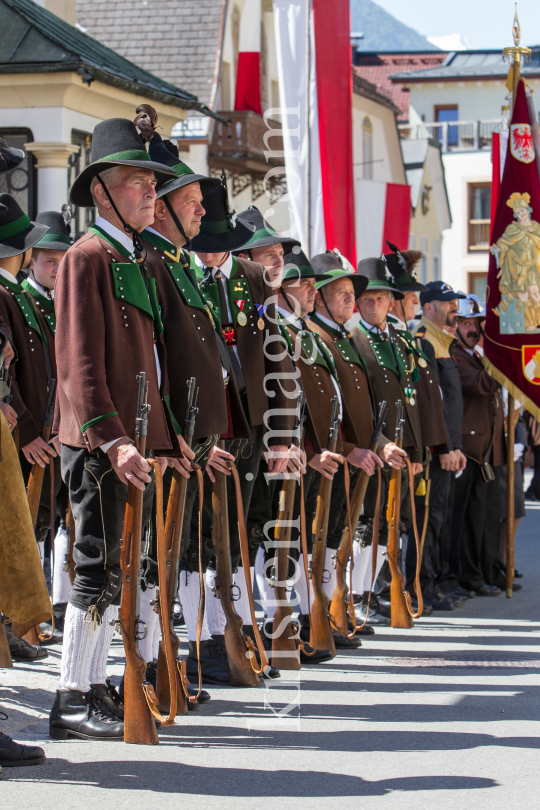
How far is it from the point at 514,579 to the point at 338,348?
3122 mm

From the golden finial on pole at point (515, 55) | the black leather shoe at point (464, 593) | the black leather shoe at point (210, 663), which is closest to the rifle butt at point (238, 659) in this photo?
the black leather shoe at point (210, 663)

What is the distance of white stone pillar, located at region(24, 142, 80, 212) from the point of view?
35.8 feet

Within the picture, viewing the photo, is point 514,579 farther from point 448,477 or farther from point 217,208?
point 217,208

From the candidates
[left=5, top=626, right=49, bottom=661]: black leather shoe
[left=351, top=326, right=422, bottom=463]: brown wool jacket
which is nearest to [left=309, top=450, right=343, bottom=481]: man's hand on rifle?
[left=351, top=326, right=422, bottom=463]: brown wool jacket

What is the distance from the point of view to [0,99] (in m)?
10.9

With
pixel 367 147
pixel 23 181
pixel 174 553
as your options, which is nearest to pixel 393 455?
pixel 174 553

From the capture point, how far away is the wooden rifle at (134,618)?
167 inches

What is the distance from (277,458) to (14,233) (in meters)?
1.80

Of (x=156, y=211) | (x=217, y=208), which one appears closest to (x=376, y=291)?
(x=217, y=208)

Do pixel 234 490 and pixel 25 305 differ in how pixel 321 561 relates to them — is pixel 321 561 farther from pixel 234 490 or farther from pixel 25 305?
pixel 25 305

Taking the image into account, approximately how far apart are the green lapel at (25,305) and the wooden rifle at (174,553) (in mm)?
1718

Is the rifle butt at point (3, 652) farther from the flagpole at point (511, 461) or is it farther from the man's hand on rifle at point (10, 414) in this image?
the flagpole at point (511, 461)

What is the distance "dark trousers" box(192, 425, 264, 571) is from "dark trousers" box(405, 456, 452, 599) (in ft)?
8.35

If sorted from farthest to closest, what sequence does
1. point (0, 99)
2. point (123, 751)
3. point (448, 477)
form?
1. point (0, 99)
2. point (448, 477)
3. point (123, 751)
